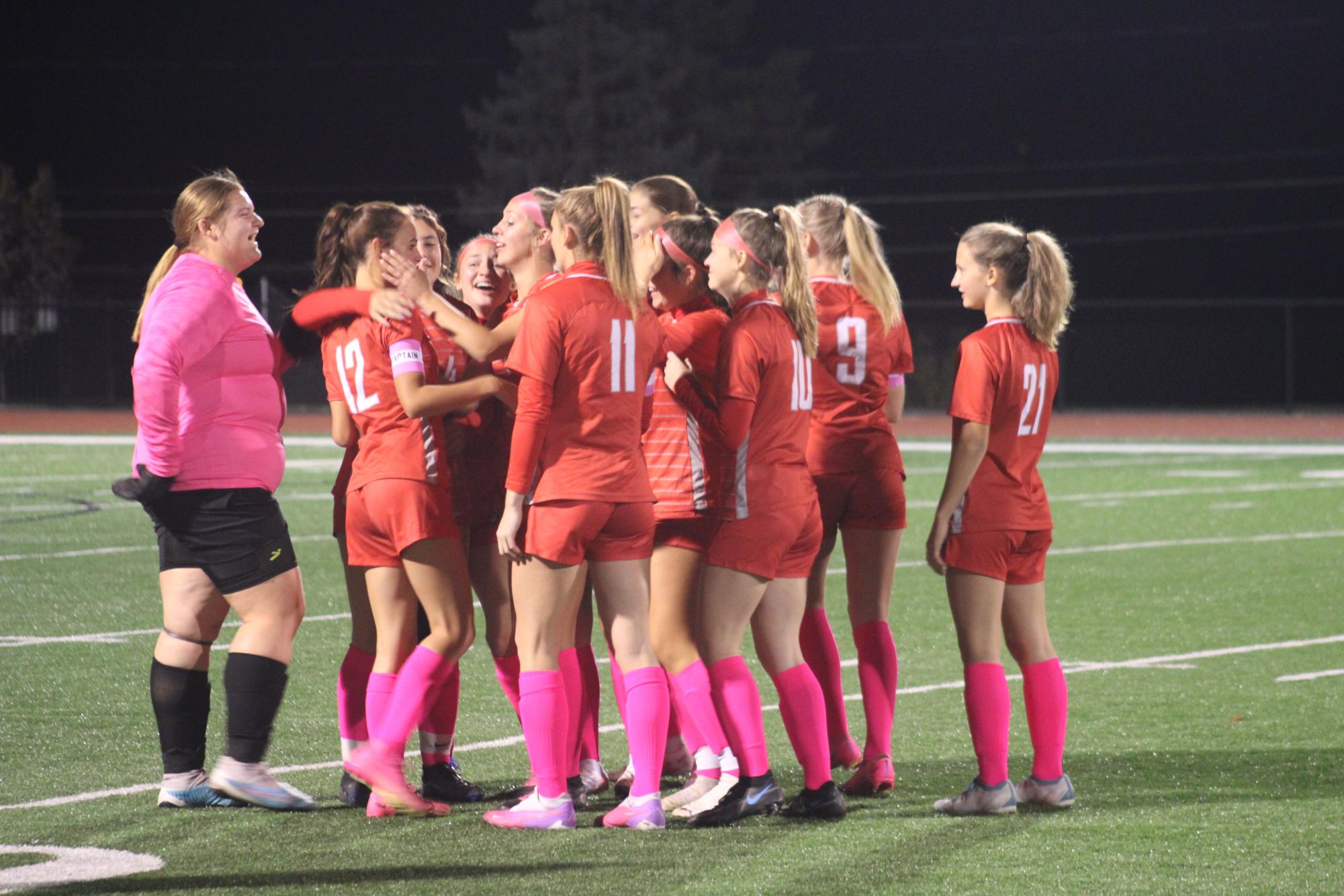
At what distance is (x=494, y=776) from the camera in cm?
592

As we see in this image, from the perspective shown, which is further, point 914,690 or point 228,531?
point 914,690

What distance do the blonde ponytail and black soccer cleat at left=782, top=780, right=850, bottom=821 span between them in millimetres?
1301

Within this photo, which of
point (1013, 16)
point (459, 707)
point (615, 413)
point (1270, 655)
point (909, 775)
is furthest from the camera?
point (1013, 16)

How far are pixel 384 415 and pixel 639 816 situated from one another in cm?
140

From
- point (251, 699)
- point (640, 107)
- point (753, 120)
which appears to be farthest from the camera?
point (753, 120)

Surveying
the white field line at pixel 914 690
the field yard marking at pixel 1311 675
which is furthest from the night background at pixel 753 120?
the field yard marking at pixel 1311 675

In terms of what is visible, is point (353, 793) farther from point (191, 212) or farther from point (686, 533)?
point (191, 212)

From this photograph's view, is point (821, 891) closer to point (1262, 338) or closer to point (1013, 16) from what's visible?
point (1262, 338)

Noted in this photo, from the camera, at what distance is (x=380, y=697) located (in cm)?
529

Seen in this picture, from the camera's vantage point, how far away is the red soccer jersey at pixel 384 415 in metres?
5.20

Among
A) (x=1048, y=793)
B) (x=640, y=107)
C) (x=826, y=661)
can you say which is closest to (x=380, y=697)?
(x=826, y=661)

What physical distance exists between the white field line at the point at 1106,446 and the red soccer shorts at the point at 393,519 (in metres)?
17.6

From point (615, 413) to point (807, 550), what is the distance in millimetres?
768

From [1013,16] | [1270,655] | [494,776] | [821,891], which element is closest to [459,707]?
[494,776]
